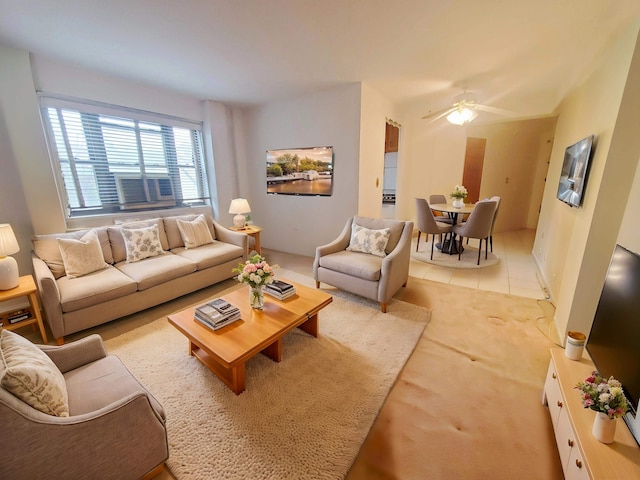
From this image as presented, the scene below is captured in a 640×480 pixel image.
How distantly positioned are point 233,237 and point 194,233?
499 millimetres

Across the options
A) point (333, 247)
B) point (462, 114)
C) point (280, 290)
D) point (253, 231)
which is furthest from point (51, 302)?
point (462, 114)

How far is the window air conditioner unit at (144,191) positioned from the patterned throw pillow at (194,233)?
83 cm

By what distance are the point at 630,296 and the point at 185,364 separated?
266cm

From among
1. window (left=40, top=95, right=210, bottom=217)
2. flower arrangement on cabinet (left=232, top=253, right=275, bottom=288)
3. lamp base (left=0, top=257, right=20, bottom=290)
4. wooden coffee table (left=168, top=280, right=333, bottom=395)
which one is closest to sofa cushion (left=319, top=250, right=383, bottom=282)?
wooden coffee table (left=168, top=280, right=333, bottom=395)

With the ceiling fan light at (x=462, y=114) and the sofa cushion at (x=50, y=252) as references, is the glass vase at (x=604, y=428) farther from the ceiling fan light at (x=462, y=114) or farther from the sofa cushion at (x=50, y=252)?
A: the sofa cushion at (x=50, y=252)

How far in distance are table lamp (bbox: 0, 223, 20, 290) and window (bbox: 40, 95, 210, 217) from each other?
118cm

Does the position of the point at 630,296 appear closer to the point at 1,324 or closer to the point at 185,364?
the point at 185,364

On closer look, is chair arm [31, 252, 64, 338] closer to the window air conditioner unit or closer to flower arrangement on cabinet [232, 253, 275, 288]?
flower arrangement on cabinet [232, 253, 275, 288]

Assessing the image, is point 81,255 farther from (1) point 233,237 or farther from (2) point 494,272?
(2) point 494,272

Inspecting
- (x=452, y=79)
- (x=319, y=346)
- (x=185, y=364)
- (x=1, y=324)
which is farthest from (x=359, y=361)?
(x=452, y=79)

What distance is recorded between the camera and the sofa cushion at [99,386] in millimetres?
1193

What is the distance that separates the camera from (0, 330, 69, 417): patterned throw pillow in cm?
92

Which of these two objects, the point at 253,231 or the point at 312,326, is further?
the point at 253,231

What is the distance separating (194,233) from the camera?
11.4ft
